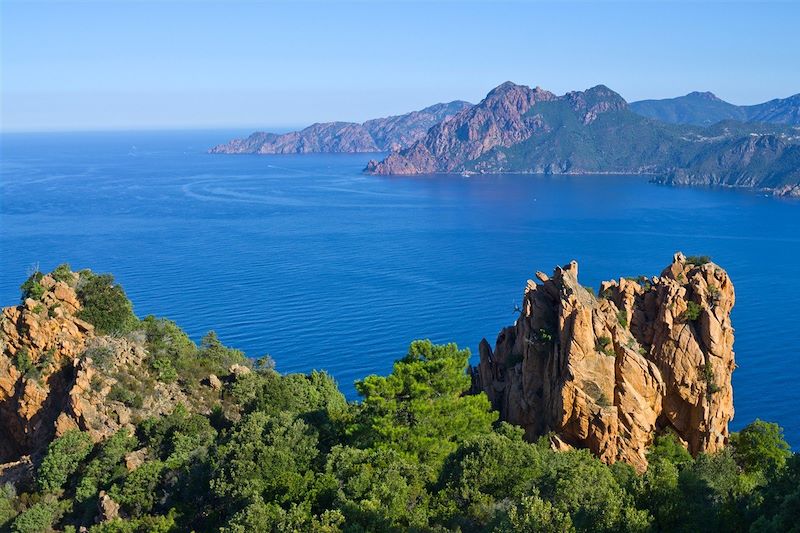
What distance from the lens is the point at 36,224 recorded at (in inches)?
6816

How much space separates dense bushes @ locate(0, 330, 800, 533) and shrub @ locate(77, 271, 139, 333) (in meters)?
9.44

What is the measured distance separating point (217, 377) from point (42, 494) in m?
14.1

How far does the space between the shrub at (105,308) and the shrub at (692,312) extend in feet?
118

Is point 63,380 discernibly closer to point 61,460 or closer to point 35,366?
point 35,366

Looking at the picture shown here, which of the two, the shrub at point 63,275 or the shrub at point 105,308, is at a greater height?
the shrub at point 63,275

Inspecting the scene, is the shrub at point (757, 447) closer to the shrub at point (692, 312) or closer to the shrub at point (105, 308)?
the shrub at point (692, 312)

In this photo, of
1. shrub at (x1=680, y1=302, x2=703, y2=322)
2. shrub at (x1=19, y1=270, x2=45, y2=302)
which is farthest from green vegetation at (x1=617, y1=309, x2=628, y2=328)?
shrub at (x1=19, y1=270, x2=45, y2=302)

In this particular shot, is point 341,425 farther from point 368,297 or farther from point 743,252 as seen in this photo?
point 743,252

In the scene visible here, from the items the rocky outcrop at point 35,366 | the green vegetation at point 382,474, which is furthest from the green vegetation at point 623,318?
the rocky outcrop at point 35,366

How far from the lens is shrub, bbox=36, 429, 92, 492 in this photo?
3750cm

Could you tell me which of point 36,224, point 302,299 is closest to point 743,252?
point 302,299

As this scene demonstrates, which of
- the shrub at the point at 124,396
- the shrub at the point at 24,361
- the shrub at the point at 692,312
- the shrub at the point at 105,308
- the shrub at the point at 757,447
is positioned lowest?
the shrub at the point at 757,447

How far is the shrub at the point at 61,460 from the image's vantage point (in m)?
37.5

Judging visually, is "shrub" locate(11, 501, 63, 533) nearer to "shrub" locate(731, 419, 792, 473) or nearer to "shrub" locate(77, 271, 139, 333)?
"shrub" locate(77, 271, 139, 333)
